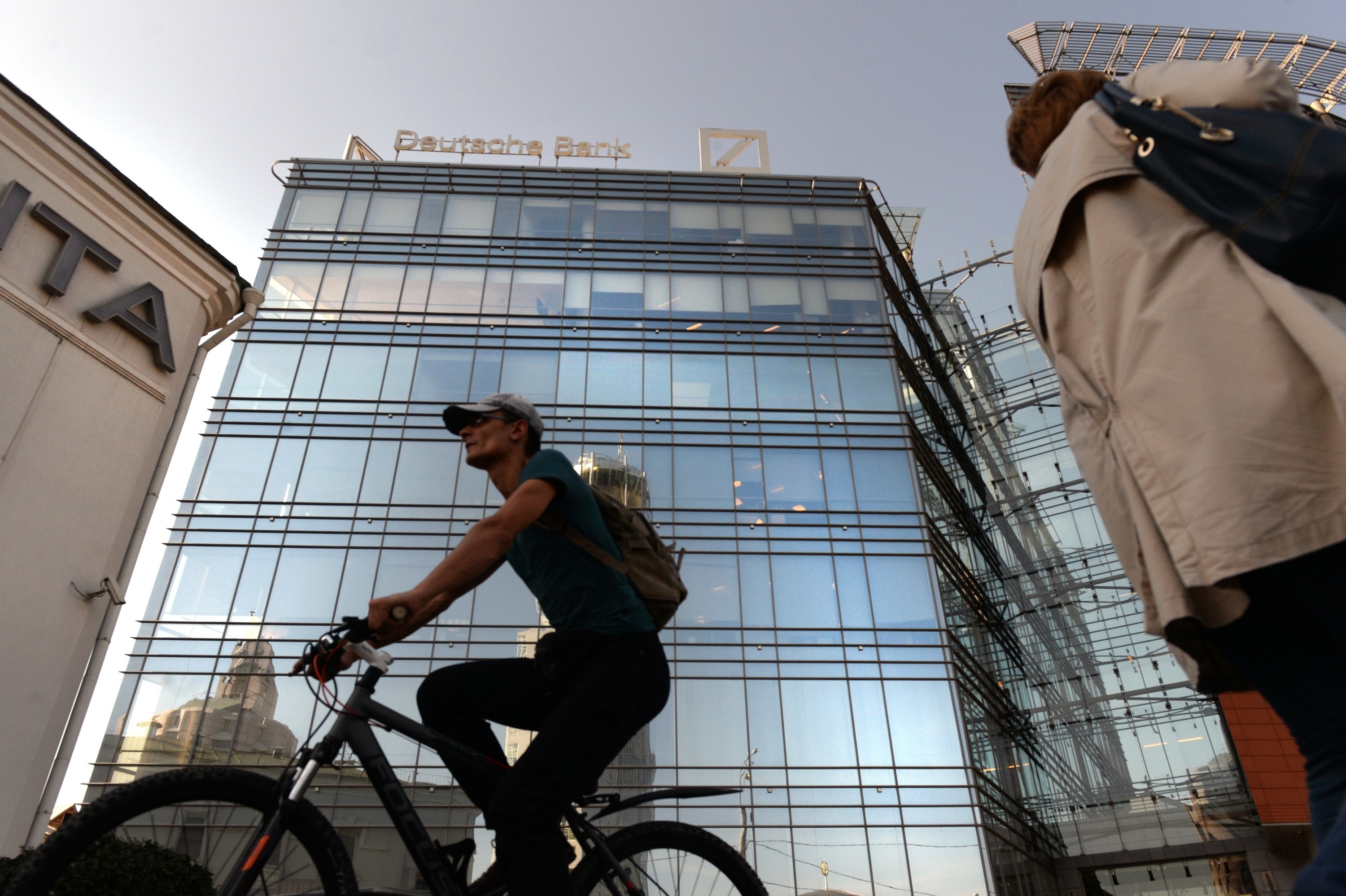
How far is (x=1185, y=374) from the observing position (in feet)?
4.64

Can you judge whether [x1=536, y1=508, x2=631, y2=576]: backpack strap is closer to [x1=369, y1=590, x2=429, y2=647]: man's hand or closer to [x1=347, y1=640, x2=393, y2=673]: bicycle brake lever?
[x1=369, y1=590, x2=429, y2=647]: man's hand

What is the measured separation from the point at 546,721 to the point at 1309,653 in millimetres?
2033

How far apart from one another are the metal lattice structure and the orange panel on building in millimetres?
22259

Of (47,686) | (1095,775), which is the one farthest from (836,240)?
(47,686)

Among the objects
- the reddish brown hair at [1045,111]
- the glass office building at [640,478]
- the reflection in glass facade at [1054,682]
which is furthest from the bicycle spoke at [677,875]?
the reflection in glass facade at [1054,682]

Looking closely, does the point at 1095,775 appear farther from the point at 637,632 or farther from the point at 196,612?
the point at 637,632

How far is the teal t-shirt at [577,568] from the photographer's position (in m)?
2.66

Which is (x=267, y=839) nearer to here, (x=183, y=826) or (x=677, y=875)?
(x=183, y=826)

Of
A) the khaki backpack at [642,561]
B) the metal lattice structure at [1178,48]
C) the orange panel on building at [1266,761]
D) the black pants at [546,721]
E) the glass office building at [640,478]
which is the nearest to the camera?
the black pants at [546,721]

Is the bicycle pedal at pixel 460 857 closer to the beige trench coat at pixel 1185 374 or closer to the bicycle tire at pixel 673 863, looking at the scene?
the bicycle tire at pixel 673 863

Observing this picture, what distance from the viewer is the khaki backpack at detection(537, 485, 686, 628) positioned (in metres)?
2.81

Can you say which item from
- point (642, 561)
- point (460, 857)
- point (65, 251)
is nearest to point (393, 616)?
point (460, 857)

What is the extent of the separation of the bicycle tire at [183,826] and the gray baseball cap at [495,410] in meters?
1.30

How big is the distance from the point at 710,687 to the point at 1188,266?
17.7 metres
